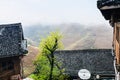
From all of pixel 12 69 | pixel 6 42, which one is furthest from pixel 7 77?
pixel 6 42

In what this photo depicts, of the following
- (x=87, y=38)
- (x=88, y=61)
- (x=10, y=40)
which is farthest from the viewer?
(x=87, y=38)

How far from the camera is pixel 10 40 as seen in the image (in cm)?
3547

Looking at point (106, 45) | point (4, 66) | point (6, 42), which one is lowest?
point (106, 45)

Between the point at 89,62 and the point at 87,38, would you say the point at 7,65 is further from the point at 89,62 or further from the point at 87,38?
the point at 87,38

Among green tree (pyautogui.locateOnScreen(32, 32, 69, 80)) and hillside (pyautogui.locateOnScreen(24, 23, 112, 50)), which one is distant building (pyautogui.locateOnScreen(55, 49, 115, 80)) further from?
hillside (pyautogui.locateOnScreen(24, 23, 112, 50))

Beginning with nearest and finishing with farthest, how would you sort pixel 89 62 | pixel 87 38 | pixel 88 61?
pixel 89 62
pixel 88 61
pixel 87 38

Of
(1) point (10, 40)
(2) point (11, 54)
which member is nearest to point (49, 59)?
(1) point (10, 40)

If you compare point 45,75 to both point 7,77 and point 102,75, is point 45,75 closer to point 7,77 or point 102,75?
point 7,77

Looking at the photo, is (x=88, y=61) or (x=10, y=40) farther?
(x=88, y=61)

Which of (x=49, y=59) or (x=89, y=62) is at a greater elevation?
(x=49, y=59)

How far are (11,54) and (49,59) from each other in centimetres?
705

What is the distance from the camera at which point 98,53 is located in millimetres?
51062

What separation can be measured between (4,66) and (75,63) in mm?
17337

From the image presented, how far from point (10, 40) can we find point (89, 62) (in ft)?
57.2
